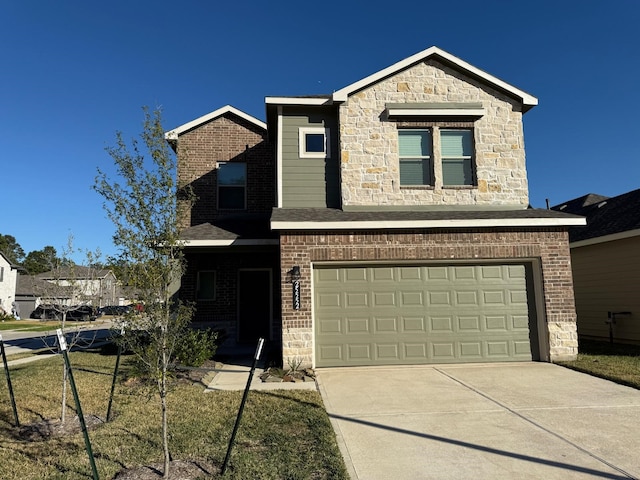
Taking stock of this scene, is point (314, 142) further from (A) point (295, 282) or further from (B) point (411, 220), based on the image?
(A) point (295, 282)

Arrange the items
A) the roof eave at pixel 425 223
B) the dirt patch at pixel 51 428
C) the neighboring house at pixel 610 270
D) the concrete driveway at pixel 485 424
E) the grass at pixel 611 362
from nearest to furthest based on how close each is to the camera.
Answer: the concrete driveway at pixel 485 424 < the dirt patch at pixel 51 428 < the grass at pixel 611 362 < the roof eave at pixel 425 223 < the neighboring house at pixel 610 270

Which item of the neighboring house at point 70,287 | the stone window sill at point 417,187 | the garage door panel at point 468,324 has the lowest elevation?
the garage door panel at point 468,324

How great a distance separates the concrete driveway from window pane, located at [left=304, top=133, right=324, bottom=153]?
227 inches

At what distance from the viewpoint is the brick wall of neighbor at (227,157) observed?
1422cm

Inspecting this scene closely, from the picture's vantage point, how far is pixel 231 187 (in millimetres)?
14438

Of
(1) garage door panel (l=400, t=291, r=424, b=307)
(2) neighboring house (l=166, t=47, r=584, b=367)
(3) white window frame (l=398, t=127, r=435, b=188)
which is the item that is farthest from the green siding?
(1) garage door panel (l=400, t=291, r=424, b=307)

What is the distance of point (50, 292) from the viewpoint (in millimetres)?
7273

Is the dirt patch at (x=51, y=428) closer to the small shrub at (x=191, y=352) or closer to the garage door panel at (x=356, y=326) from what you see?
the small shrub at (x=191, y=352)

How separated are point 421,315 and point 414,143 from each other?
442 cm

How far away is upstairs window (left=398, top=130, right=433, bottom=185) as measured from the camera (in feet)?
36.1

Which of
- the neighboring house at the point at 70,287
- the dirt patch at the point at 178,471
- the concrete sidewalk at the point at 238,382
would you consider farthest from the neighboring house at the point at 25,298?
the dirt patch at the point at 178,471

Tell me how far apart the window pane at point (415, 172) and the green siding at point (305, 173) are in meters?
1.69

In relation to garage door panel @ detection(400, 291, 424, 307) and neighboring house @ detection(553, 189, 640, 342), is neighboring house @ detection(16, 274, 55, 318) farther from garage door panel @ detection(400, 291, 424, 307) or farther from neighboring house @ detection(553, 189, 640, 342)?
neighboring house @ detection(553, 189, 640, 342)

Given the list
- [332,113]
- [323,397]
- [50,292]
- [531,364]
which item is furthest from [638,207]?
[50,292]
